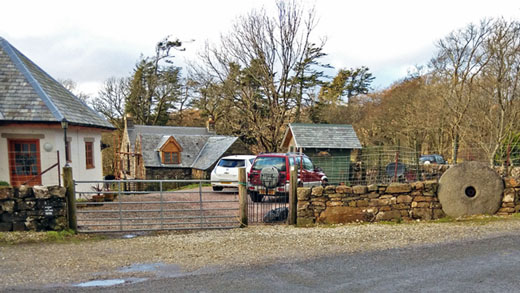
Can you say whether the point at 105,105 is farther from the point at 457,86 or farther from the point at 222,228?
the point at 222,228

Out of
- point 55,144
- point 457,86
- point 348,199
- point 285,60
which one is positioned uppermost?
point 285,60

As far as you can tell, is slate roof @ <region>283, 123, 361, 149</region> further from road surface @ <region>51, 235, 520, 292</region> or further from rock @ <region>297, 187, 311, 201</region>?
road surface @ <region>51, 235, 520, 292</region>

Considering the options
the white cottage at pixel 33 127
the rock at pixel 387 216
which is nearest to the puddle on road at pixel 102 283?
the rock at pixel 387 216

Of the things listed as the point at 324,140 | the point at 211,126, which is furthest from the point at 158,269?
the point at 211,126

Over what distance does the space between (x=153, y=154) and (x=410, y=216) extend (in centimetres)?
2739

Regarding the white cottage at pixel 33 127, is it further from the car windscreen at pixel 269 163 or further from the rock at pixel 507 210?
the rock at pixel 507 210

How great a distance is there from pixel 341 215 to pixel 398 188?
1.56 meters

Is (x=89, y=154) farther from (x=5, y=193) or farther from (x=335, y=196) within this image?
(x=335, y=196)

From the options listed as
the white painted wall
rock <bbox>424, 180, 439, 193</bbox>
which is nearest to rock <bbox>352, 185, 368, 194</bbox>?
rock <bbox>424, 180, 439, 193</bbox>

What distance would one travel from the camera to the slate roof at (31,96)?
14391mm

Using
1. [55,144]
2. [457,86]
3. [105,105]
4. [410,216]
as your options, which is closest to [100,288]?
[410,216]

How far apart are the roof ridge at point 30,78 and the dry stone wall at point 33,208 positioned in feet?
24.2

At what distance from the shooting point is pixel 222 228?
8.47 metres

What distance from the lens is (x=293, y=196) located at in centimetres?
869
